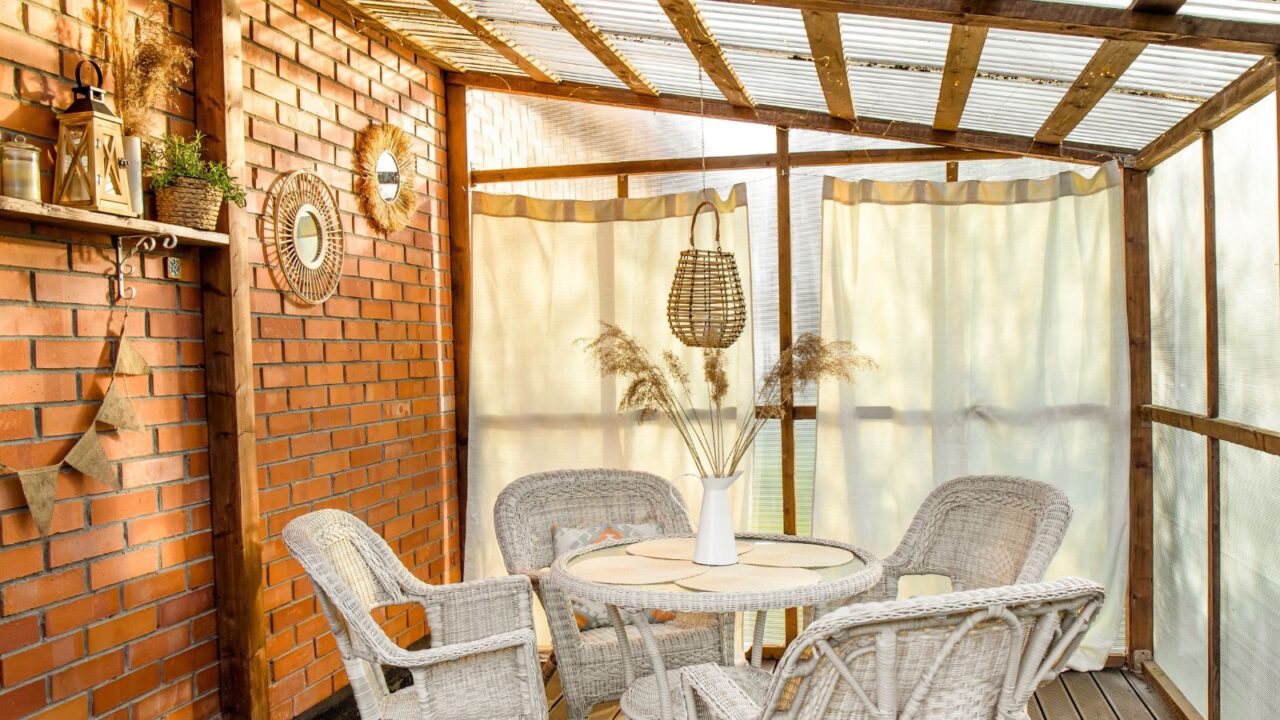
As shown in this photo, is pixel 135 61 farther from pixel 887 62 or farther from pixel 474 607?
pixel 887 62

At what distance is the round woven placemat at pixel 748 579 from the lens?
2.40 m

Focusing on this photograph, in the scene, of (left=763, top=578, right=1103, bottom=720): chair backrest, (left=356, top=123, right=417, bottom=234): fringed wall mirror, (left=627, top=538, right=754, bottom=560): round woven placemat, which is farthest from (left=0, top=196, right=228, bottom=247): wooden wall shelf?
(left=763, top=578, right=1103, bottom=720): chair backrest

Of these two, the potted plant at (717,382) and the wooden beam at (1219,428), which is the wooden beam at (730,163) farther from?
the potted plant at (717,382)

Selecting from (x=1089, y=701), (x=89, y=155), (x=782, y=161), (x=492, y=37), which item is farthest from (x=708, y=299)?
(x=1089, y=701)

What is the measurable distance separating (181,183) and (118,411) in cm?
59

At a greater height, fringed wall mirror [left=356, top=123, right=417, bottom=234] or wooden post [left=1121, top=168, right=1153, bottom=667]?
fringed wall mirror [left=356, top=123, right=417, bottom=234]

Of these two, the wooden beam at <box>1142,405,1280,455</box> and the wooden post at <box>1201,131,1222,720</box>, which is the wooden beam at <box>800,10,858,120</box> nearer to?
the wooden post at <box>1201,131,1222,720</box>

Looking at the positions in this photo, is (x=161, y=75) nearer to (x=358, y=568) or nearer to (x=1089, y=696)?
(x=358, y=568)

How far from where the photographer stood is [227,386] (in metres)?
2.76

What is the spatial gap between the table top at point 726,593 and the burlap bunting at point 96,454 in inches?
43.8

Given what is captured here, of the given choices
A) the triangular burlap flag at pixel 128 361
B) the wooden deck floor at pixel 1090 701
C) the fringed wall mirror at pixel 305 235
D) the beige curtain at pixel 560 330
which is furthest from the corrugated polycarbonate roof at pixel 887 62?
the wooden deck floor at pixel 1090 701

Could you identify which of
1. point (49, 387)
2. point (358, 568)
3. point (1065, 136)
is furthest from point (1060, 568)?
point (49, 387)

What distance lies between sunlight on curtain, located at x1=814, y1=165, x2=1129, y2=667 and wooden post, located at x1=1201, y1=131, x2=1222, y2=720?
75cm

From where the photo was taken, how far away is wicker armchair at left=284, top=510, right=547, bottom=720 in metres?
2.29
